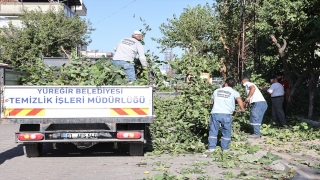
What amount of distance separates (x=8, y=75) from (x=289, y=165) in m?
5.29

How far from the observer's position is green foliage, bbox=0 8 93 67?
122 feet

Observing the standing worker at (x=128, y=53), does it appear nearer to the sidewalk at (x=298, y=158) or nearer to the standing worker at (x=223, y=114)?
the standing worker at (x=223, y=114)

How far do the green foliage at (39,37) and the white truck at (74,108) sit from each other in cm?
2781

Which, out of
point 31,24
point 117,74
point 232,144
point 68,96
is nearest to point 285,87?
point 232,144

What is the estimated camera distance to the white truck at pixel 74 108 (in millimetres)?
8484

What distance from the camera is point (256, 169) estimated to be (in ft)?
25.7

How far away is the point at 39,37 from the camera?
3731cm

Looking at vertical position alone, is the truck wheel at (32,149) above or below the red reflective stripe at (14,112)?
below

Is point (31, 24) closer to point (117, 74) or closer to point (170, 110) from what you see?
point (170, 110)

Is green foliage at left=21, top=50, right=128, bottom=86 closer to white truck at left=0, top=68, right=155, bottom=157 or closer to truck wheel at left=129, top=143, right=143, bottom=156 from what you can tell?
white truck at left=0, top=68, right=155, bottom=157

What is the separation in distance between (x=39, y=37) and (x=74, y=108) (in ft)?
99.1

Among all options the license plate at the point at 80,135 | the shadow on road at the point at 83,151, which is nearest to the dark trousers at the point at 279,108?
the shadow on road at the point at 83,151

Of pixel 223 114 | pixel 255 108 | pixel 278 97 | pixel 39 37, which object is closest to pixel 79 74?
pixel 223 114

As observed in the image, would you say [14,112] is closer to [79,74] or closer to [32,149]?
[32,149]
